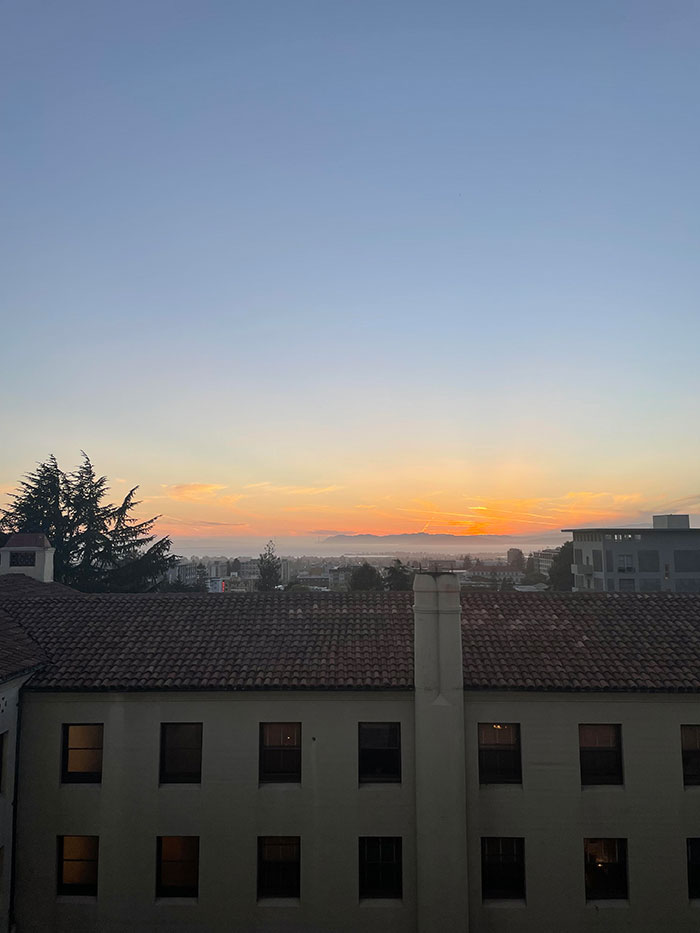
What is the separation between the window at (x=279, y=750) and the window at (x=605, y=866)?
743 centimetres

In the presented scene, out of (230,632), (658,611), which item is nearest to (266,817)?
(230,632)

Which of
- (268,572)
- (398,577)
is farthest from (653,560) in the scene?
(268,572)

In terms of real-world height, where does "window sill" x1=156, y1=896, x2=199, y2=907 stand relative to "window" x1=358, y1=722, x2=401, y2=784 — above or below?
below

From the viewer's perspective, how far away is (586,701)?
1548 cm

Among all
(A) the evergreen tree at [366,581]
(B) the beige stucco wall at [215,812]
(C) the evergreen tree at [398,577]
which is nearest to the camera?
(B) the beige stucco wall at [215,812]

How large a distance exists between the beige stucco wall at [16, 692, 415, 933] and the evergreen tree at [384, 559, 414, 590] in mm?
51508

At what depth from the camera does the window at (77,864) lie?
50.4 feet

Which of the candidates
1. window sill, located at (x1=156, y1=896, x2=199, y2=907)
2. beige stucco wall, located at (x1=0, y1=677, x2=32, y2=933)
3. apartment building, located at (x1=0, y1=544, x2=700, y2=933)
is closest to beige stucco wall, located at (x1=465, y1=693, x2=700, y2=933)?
apartment building, located at (x1=0, y1=544, x2=700, y2=933)

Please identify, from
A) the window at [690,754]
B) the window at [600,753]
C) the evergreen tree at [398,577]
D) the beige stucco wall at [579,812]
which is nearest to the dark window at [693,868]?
the beige stucco wall at [579,812]

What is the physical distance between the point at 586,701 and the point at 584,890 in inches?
175

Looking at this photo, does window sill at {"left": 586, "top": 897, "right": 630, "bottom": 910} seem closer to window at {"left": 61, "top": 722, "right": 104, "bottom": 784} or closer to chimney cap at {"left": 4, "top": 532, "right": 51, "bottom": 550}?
window at {"left": 61, "top": 722, "right": 104, "bottom": 784}

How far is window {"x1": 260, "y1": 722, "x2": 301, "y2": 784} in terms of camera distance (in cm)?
1572

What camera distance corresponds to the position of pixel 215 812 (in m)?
15.3

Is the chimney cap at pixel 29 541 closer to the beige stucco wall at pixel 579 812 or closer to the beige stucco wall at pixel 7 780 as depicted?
the beige stucco wall at pixel 7 780
